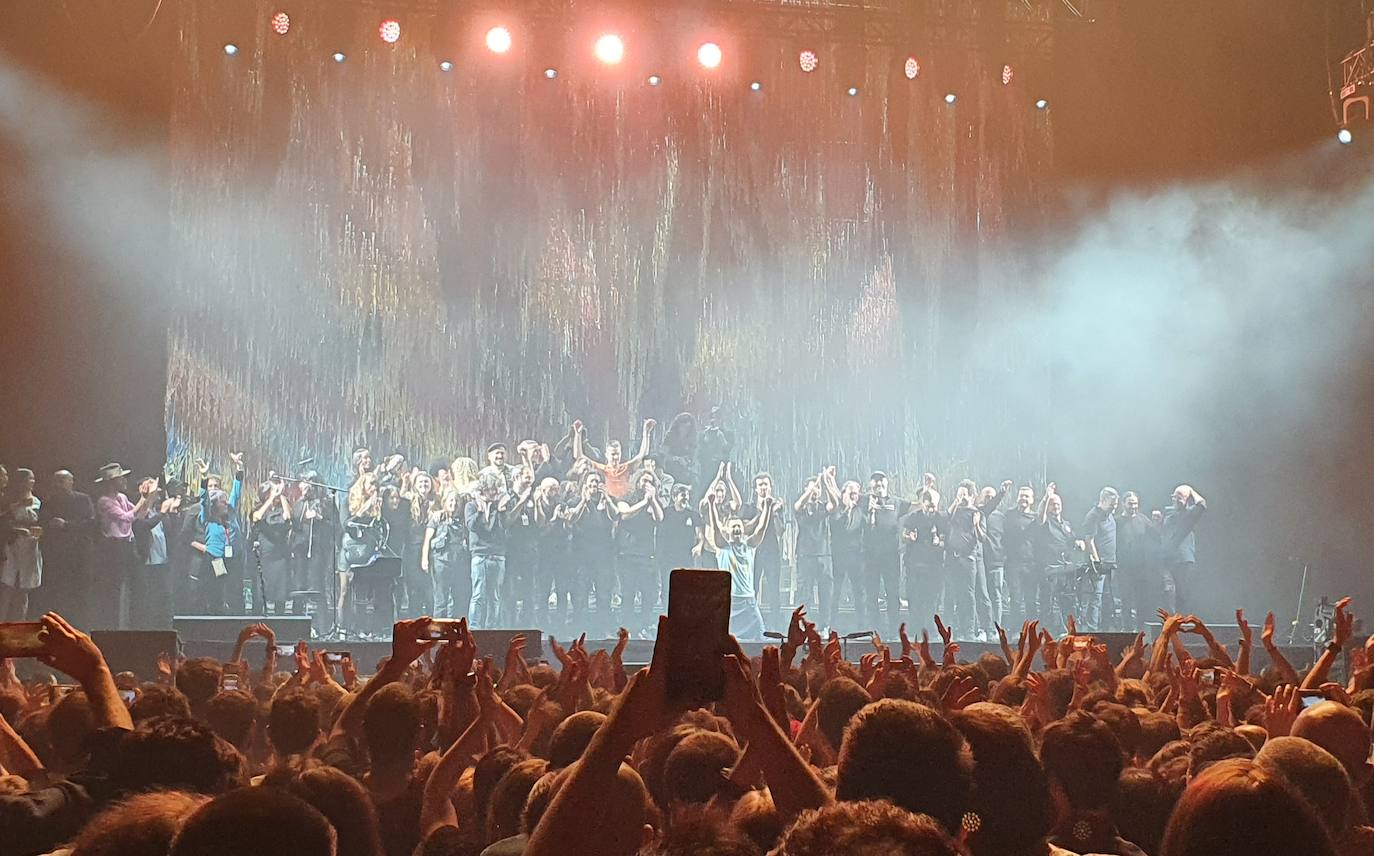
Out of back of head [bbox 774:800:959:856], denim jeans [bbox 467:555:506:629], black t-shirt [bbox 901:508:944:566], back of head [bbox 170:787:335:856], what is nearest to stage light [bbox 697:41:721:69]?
black t-shirt [bbox 901:508:944:566]

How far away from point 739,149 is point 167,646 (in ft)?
42.5

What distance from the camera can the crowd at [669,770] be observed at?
1446 mm

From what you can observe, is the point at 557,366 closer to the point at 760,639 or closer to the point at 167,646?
the point at 760,639

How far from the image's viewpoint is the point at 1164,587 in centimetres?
1468

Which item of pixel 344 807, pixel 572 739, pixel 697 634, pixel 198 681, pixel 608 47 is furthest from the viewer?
pixel 608 47

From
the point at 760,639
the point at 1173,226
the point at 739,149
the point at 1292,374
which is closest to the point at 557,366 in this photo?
the point at 739,149

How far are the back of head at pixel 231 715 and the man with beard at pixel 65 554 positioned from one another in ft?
31.3

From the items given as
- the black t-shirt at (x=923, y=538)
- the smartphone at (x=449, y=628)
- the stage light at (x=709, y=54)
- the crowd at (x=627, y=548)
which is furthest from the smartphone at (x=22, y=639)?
the stage light at (x=709, y=54)

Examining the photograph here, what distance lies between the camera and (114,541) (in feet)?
39.7

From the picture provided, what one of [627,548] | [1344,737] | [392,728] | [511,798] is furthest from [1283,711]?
[627,548]

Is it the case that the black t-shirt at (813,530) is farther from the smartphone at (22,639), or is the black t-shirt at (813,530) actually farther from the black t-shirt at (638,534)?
the smartphone at (22,639)

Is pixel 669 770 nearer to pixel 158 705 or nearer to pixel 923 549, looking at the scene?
pixel 158 705

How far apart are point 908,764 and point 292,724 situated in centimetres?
200

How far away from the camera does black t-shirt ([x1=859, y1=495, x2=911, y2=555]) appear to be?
14711 millimetres
